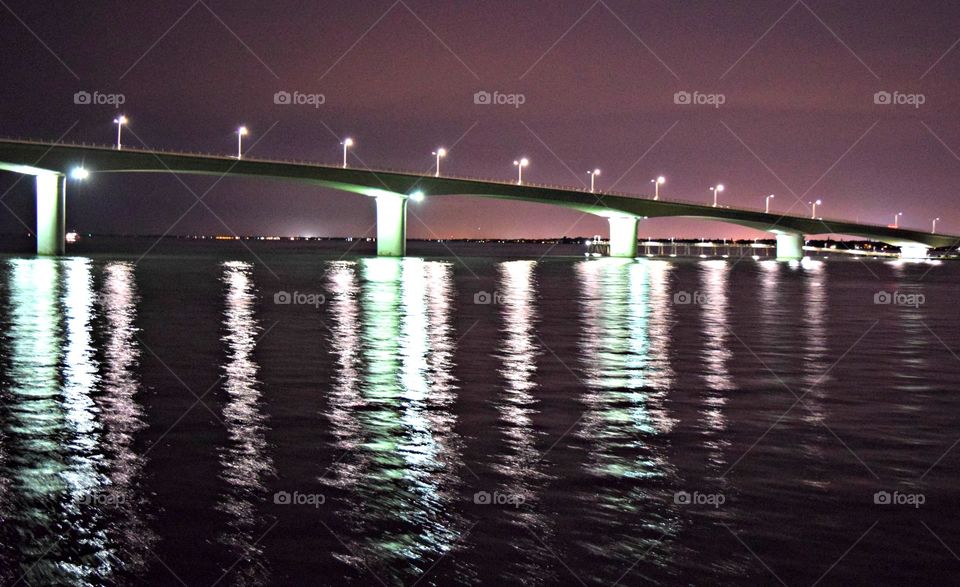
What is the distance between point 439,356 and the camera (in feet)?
65.9

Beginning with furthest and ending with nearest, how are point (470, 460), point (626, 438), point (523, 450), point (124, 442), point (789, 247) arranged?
point (789, 247) < point (626, 438) < point (124, 442) < point (523, 450) < point (470, 460)

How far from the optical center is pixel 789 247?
159 meters

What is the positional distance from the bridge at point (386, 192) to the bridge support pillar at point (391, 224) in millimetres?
110

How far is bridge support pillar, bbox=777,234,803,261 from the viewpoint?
156 meters

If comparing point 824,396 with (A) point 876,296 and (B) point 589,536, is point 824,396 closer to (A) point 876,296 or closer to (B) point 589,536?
(B) point 589,536

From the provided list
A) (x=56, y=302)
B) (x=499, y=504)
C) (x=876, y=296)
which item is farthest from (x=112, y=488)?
(x=876, y=296)

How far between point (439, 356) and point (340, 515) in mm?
11362

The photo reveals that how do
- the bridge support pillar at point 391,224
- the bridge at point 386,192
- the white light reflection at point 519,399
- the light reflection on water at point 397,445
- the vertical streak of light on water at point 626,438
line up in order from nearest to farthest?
1. the light reflection on water at point 397,445
2. the vertical streak of light on water at point 626,438
3. the white light reflection at point 519,399
4. the bridge at point 386,192
5. the bridge support pillar at point 391,224

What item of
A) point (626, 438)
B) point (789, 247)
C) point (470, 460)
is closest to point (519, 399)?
point (626, 438)

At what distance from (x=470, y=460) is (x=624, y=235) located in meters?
124

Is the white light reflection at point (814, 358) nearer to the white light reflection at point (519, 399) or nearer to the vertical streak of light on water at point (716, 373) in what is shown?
the vertical streak of light on water at point (716, 373)

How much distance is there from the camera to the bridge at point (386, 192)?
92688mm

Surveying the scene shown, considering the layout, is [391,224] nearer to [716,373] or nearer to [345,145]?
[345,145]

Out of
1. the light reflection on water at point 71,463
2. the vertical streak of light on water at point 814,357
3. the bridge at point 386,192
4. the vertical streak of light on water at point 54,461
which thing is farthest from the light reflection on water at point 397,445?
the bridge at point 386,192
